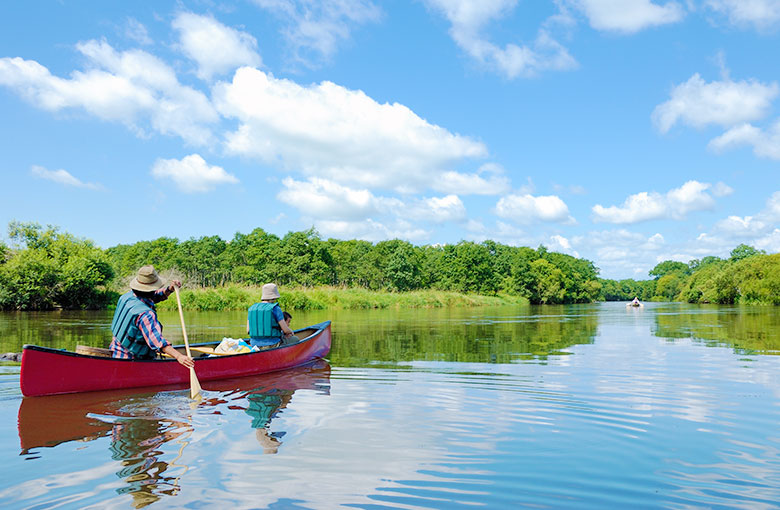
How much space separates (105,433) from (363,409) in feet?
9.96

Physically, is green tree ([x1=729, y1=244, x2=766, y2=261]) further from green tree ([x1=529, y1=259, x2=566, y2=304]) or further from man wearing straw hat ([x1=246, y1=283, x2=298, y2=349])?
man wearing straw hat ([x1=246, y1=283, x2=298, y2=349])

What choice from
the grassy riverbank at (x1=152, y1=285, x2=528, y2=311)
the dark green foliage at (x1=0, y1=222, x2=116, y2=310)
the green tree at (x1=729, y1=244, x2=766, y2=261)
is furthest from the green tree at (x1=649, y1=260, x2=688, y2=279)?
the dark green foliage at (x1=0, y1=222, x2=116, y2=310)

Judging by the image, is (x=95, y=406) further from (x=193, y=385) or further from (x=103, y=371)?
(x=193, y=385)

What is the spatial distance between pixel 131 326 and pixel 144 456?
322 centimetres

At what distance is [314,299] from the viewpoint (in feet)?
130

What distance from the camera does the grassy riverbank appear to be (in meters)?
36.0

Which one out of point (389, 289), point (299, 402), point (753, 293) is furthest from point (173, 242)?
point (299, 402)

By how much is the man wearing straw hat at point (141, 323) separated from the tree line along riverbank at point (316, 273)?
93.5ft

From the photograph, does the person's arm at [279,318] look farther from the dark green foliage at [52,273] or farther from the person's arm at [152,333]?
the dark green foliage at [52,273]

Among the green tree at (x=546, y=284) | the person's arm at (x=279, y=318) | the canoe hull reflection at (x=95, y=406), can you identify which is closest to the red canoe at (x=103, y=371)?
the canoe hull reflection at (x=95, y=406)

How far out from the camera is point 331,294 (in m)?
41.2

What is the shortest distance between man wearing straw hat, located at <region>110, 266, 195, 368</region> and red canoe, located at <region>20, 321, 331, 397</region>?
0.89 feet

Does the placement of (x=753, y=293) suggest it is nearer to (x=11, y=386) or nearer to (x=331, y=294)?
(x=331, y=294)

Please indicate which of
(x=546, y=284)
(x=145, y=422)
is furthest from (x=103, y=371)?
(x=546, y=284)
